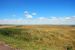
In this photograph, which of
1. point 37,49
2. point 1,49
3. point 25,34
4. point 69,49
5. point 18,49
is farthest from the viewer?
point 25,34

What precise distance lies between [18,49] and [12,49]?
1.01 metres

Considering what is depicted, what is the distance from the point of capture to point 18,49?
71.7ft

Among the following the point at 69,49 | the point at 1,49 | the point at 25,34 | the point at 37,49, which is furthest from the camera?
the point at 25,34

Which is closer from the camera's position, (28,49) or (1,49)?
(1,49)

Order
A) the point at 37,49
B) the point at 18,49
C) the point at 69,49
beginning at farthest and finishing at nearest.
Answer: the point at 37,49 → the point at 18,49 → the point at 69,49

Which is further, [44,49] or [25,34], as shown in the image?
[25,34]

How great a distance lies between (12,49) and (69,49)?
5996mm

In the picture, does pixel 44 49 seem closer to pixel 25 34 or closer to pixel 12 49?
pixel 12 49

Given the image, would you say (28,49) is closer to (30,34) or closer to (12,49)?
(12,49)

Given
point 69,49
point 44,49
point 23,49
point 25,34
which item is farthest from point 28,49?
point 25,34

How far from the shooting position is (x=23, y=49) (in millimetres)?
22453

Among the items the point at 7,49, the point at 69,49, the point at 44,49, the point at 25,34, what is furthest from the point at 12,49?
the point at 25,34

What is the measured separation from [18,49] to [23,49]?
0.78 meters

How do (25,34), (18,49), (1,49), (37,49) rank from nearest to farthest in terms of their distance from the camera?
(1,49) < (18,49) < (37,49) < (25,34)
